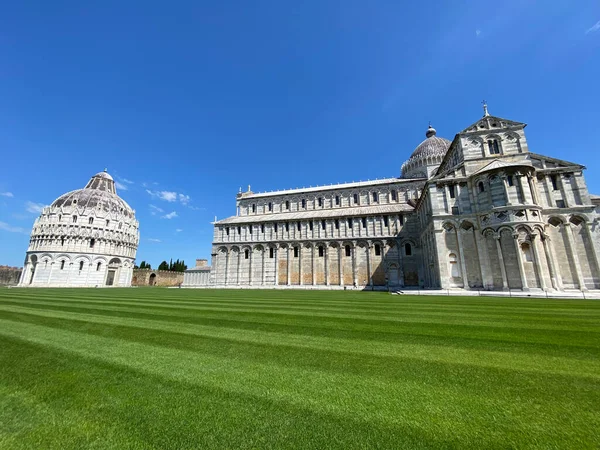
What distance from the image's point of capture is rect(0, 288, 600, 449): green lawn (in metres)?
2.30

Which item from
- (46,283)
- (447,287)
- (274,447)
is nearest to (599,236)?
(447,287)

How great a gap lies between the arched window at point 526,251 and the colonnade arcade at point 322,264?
39.1 ft

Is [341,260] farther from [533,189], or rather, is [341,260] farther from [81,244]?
[81,244]

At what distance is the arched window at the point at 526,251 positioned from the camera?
19.7 meters

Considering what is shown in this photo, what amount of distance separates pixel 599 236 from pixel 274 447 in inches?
1175

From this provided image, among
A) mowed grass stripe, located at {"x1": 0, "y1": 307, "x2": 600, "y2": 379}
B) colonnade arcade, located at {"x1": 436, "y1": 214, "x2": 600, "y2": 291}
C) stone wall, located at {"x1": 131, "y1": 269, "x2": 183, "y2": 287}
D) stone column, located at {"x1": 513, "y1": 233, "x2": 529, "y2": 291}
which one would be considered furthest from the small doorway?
stone column, located at {"x1": 513, "y1": 233, "x2": 529, "y2": 291}

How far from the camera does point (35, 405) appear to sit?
294 cm

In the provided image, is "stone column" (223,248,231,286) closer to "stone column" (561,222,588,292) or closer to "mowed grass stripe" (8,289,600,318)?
"mowed grass stripe" (8,289,600,318)

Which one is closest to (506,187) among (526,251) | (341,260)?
(526,251)

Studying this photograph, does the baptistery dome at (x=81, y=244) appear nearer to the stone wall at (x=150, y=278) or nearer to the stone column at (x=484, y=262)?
the stone wall at (x=150, y=278)

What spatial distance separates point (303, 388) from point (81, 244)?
61.9 meters

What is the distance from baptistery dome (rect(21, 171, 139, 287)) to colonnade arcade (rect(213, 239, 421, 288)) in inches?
1078

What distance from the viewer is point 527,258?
19.7 metres

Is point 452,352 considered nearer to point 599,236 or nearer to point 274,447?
point 274,447
